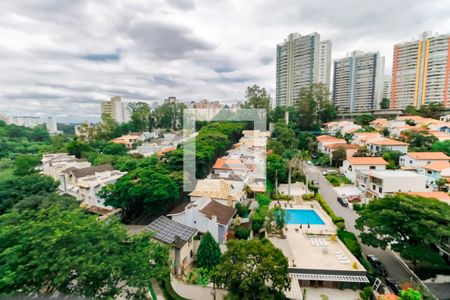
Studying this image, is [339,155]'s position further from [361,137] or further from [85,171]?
[85,171]

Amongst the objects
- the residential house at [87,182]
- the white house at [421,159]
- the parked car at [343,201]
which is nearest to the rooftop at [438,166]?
the white house at [421,159]

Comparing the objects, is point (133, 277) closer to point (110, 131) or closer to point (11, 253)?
point (11, 253)

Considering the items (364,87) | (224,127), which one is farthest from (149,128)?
(364,87)

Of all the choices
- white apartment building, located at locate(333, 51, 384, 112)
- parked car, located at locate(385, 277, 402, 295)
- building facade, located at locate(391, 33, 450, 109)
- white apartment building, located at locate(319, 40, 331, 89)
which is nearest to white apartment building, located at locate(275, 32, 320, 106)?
white apartment building, located at locate(319, 40, 331, 89)

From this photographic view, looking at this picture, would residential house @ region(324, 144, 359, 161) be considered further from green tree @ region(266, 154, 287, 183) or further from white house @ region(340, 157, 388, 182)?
green tree @ region(266, 154, 287, 183)

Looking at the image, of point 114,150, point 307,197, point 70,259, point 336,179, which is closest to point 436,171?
point 336,179
